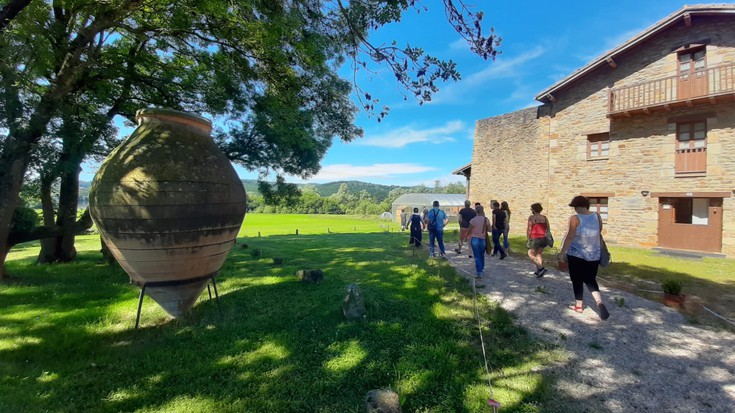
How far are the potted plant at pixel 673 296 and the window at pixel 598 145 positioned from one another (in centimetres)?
1284

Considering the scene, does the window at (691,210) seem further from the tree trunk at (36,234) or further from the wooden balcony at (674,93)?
the tree trunk at (36,234)

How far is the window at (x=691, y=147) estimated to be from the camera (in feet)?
43.1

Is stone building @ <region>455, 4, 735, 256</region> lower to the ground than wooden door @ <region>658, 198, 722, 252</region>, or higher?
higher

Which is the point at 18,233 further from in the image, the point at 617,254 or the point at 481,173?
the point at 481,173

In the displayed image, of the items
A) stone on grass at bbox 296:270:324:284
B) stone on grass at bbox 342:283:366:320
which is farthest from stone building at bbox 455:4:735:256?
stone on grass at bbox 342:283:366:320

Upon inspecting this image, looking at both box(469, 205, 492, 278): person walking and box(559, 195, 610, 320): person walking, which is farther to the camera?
box(469, 205, 492, 278): person walking

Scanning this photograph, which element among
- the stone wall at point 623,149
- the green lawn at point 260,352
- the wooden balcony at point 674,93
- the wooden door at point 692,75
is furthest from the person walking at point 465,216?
the wooden door at point 692,75

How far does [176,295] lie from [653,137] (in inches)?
780

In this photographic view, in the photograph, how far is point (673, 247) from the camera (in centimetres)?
1366

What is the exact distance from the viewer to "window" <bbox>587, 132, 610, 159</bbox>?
15.7m

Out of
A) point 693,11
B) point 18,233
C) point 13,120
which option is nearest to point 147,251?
point 13,120

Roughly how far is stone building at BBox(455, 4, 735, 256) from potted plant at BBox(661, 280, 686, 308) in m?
11.4

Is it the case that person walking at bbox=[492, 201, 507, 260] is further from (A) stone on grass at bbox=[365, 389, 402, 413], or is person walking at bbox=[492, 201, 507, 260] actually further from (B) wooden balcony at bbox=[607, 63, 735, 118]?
(B) wooden balcony at bbox=[607, 63, 735, 118]

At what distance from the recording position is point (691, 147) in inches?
527
